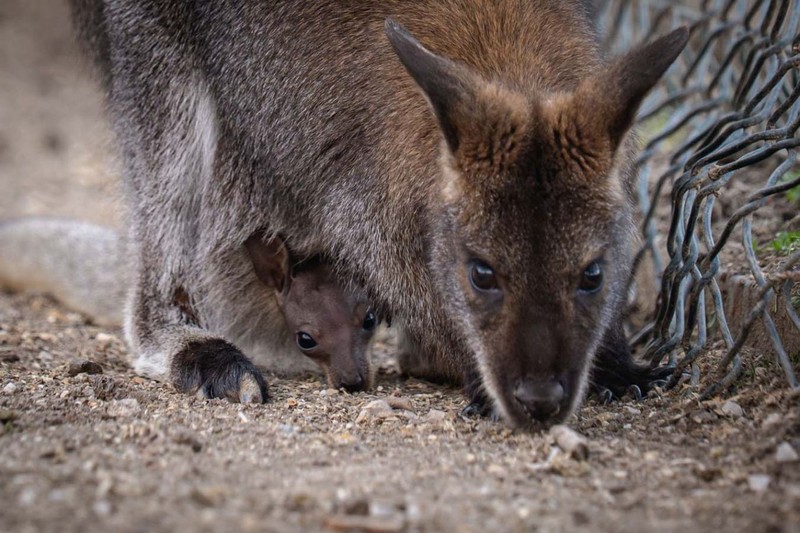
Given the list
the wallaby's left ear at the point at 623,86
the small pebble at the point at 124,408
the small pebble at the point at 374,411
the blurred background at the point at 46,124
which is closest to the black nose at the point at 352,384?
the small pebble at the point at 374,411

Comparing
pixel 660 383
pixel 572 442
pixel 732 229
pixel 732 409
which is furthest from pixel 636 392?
pixel 572 442

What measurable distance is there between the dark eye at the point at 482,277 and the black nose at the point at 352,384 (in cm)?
112

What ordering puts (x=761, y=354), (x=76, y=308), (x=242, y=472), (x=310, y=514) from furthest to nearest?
(x=76, y=308)
(x=761, y=354)
(x=242, y=472)
(x=310, y=514)

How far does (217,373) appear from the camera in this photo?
4.09 meters

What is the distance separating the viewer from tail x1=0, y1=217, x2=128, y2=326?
5793mm

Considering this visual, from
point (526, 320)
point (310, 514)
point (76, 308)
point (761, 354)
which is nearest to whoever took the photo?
point (310, 514)

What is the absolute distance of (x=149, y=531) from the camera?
2096 mm

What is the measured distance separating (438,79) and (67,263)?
3701 millimetres

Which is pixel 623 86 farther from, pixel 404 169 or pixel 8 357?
pixel 8 357

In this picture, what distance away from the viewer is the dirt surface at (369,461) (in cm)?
226

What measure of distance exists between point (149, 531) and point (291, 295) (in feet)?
8.00

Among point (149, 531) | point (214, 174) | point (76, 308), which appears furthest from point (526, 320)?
point (76, 308)

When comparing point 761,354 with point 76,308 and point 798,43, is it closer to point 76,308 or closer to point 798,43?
point 798,43

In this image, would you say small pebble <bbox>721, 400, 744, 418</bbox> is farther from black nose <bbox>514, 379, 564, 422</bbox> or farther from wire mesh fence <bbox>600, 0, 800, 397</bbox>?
black nose <bbox>514, 379, 564, 422</bbox>
